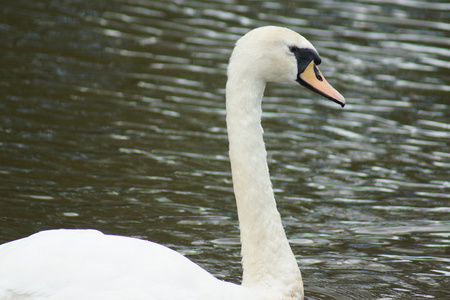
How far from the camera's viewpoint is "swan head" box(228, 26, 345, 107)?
5125 mm

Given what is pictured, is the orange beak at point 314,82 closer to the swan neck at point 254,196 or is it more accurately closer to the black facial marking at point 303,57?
the black facial marking at point 303,57

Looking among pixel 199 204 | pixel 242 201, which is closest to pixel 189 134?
pixel 199 204

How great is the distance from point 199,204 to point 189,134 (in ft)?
5.78

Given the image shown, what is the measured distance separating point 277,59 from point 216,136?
395cm

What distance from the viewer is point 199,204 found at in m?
7.48

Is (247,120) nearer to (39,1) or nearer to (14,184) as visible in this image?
(14,184)

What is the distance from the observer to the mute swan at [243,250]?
14.3 ft

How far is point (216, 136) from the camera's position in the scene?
9.12 m

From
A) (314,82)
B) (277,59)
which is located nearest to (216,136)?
(314,82)

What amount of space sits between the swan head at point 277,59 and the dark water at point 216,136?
1.55 metres

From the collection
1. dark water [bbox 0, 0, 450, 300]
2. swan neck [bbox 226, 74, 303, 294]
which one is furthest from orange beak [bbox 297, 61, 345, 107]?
dark water [bbox 0, 0, 450, 300]

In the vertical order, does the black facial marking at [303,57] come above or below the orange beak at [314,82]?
above

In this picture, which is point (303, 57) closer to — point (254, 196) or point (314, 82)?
point (314, 82)

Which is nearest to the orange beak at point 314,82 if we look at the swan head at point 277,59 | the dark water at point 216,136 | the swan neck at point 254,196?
the swan head at point 277,59
